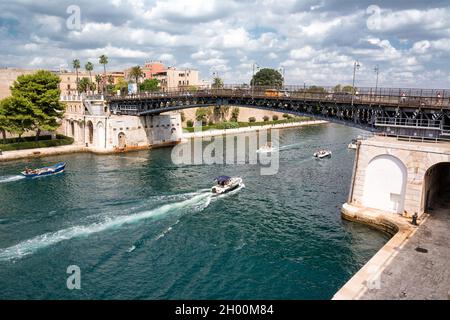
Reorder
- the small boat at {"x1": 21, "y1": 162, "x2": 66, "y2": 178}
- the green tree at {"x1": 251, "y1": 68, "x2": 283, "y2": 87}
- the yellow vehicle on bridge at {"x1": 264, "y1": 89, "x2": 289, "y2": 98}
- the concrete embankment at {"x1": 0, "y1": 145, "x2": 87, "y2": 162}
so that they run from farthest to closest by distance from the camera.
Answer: the green tree at {"x1": 251, "y1": 68, "x2": 283, "y2": 87}
the concrete embankment at {"x1": 0, "y1": 145, "x2": 87, "y2": 162}
the yellow vehicle on bridge at {"x1": 264, "y1": 89, "x2": 289, "y2": 98}
the small boat at {"x1": 21, "y1": 162, "x2": 66, "y2": 178}

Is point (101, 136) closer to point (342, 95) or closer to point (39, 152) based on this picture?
point (39, 152)

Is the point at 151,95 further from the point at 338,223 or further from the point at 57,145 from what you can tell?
the point at 338,223

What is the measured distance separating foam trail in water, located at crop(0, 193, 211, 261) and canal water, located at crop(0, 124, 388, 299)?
9cm

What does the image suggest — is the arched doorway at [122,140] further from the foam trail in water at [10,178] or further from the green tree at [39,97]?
the foam trail in water at [10,178]

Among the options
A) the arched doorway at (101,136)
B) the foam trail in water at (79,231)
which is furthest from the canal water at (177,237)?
the arched doorway at (101,136)

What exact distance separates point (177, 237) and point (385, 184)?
20.0 m

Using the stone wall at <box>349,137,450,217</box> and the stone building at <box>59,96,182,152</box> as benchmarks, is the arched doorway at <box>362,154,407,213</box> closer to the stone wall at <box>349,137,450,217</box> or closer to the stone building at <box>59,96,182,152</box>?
the stone wall at <box>349,137,450,217</box>

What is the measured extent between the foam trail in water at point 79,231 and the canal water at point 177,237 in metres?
0.09

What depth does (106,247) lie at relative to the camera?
31.2 m

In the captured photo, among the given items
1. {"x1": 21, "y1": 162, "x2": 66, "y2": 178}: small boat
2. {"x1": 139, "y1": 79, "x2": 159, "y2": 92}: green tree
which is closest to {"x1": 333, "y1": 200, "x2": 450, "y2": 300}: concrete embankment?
{"x1": 21, "y1": 162, "x2": 66, "y2": 178}: small boat

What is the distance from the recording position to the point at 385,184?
35.2m

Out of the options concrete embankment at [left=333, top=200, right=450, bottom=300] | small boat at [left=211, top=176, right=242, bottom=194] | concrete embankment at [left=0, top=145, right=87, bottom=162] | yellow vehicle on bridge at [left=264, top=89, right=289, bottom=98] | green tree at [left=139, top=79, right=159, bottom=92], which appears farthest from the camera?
green tree at [left=139, top=79, right=159, bottom=92]

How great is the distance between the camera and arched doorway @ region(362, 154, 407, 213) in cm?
3444
